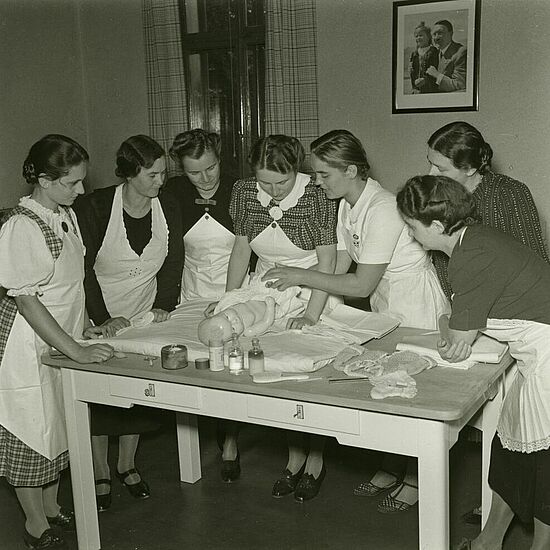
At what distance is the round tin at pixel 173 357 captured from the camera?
2594 millimetres

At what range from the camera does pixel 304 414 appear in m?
2.38

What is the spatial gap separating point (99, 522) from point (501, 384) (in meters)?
1.78

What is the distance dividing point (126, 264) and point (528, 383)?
5.90 feet

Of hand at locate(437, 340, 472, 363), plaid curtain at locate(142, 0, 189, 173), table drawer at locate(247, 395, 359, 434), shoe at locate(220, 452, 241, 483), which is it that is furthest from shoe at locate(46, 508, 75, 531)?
plaid curtain at locate(142, 0, 189, 173)

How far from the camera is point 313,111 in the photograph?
4.79 m

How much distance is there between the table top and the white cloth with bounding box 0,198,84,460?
0.32m

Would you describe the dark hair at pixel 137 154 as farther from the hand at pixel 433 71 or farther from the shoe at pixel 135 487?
the hand at pixel 433 71

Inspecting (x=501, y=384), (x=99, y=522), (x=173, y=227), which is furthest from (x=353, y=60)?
(x=99, y=522)

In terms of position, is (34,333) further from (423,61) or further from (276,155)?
(423,61)

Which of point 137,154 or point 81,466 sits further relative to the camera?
point 137,154

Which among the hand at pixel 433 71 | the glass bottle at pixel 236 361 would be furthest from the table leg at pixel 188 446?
the hand at pixel 433 71

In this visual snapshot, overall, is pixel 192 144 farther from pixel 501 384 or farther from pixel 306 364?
pixel 501 384

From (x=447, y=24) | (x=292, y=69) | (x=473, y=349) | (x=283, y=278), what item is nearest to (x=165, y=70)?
(x=292, y=69)

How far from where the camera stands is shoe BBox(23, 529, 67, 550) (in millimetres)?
3033
